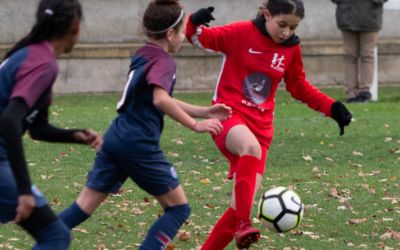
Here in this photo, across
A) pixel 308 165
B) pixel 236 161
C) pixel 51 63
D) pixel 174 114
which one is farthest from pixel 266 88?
pixel 308 165

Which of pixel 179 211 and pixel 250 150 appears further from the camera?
pixel 250 150

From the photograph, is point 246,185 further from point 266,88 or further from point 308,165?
point 308,165

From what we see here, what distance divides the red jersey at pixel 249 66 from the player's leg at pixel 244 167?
8.3 inches

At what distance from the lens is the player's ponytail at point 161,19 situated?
6609mm

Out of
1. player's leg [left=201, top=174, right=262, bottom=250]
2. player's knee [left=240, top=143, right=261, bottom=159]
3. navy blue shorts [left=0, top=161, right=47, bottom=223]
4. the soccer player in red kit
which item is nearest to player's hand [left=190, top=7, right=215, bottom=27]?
the soccer player in red kit

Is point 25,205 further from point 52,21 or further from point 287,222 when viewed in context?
point 287,222

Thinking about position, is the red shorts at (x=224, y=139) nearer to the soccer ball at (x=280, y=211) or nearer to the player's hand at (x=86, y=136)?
the soccer ball at (x=280, y=211)

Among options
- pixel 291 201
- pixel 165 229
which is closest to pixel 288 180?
pixel 291 201

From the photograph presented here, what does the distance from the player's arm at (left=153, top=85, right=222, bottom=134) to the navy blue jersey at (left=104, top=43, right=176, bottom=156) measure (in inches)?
2.9

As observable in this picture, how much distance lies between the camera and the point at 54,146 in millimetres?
12711

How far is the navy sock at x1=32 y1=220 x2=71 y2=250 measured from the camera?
18.1 ft

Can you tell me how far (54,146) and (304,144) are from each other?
8.94 feet

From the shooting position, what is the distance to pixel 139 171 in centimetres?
648

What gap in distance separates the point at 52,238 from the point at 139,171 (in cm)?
106
